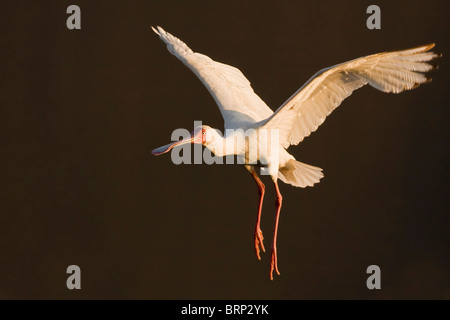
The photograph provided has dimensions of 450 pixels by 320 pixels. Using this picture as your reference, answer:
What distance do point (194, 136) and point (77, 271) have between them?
2933mm

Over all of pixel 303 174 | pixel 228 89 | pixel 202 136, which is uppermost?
pixel 228 89

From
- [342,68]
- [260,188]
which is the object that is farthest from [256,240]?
[342,68]

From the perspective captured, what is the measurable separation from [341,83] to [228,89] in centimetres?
75

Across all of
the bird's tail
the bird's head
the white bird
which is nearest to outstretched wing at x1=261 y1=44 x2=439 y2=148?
the white bird

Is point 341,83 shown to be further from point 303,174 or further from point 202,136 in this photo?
point 202,136

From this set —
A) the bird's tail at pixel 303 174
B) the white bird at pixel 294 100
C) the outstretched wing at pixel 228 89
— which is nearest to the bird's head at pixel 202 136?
the white bird at pixel 294 100

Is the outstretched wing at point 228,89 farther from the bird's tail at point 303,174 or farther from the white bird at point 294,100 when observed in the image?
the bird's tail at point 303,174

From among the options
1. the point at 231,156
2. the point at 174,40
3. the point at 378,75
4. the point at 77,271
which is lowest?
the point at 77,271

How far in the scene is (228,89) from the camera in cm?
419

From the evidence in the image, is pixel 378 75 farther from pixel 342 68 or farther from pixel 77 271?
pixel 77 271

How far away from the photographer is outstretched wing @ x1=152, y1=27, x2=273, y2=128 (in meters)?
3.96

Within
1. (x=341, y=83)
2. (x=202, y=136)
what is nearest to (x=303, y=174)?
(x=341, y=83)

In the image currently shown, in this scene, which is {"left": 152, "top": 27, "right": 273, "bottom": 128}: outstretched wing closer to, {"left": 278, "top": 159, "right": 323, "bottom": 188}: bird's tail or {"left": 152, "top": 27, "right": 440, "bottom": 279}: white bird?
{"left": 152, "top": 27, "right": 440, "bottom": 279}: white bird

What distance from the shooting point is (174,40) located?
462cm
